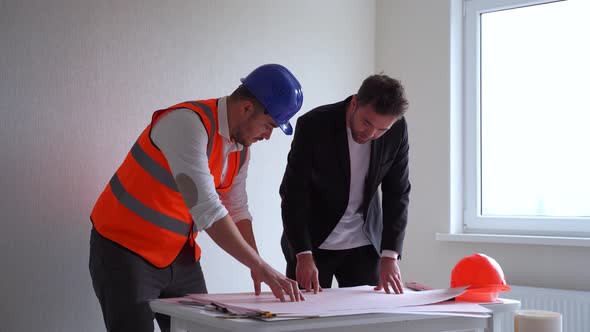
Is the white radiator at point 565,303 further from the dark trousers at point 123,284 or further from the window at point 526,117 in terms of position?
the dark trousers at point 123,284

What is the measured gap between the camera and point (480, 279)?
177 cm

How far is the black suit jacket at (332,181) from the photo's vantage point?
2.04 metres

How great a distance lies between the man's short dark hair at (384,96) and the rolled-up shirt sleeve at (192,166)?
1.84ft

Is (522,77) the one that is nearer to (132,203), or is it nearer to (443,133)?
(443,133)

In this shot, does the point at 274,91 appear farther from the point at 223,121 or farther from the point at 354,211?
the point at 354,211

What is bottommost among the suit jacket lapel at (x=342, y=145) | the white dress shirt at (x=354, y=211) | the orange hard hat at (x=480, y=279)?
the orange hard hat at (x=480, y=279)

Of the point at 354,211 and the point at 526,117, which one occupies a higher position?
the point at 526,117

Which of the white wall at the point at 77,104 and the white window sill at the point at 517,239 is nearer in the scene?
the white wall at the point at 77,104

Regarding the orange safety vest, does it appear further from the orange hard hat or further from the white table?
the orange hard hat

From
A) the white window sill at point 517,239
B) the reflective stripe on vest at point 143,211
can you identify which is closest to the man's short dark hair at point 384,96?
the reflective stripe on vest at point 143,211

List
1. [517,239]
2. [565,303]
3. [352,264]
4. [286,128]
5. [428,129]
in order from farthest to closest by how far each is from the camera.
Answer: [428,129]
[517,239]
[565,303]
[352,264]
[286,128]

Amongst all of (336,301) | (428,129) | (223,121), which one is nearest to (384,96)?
(223,121)

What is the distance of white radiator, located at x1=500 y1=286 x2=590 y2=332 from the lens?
3018 millimetres

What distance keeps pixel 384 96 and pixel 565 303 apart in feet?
5.96
